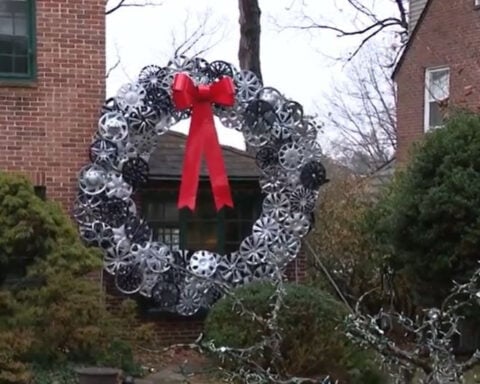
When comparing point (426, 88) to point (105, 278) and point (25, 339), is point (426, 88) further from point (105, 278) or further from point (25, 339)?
point (25, 339)

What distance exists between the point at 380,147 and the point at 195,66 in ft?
103

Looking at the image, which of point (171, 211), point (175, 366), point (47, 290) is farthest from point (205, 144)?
point (47, 290)

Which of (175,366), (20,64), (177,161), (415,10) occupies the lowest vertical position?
(175,366)

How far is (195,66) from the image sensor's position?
1286cm

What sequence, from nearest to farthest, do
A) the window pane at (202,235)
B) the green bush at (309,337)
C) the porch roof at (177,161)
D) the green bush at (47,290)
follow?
the green bush at (309,337) < the green bush at (47,290) < the porch roof at (177,161) < the window pane at (202,235)

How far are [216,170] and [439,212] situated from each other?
309cm

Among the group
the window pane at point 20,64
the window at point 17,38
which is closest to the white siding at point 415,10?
the window at point 17,38

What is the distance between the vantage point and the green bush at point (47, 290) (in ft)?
33.2

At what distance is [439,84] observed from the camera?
21.9 metres

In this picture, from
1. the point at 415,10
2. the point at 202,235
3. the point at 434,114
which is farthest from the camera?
the point at 415,10

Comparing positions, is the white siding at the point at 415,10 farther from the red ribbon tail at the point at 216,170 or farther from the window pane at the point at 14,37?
the window pane at the point at 14,37

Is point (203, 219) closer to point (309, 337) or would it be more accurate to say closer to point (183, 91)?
point (183, 91)

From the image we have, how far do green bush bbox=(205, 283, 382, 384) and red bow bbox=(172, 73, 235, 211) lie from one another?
9.43 ft

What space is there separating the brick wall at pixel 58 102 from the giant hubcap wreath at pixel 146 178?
35 centimetres
